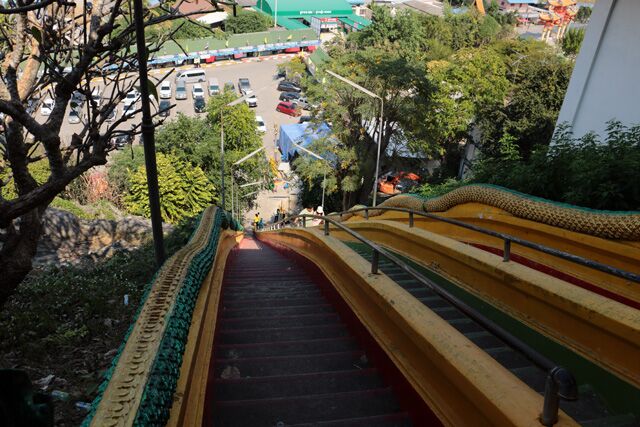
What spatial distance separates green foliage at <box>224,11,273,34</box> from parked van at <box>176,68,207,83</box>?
12439mm

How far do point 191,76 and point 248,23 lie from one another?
51.2 ft

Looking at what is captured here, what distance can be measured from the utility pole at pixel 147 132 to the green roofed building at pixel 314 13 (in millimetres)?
58803

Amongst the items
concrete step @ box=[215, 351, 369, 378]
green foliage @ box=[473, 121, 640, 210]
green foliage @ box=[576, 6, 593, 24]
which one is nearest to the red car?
green foliage @ box=[473, 121, 640, 210]

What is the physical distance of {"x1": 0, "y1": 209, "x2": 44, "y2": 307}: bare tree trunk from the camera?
18.6 feet

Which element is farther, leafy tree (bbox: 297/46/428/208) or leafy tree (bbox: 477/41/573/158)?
leafy tree (bbox: 297/46/428/208)

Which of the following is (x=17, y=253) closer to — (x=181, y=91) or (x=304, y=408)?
(x=304, y=408)

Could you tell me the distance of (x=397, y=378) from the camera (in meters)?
3.37

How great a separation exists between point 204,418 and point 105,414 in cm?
98

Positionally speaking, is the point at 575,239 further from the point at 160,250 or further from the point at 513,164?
the point at 160,250

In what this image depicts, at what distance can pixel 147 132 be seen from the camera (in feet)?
16.9

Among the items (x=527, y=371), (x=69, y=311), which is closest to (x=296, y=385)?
(x=527, y=371)

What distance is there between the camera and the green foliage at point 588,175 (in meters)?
6.00

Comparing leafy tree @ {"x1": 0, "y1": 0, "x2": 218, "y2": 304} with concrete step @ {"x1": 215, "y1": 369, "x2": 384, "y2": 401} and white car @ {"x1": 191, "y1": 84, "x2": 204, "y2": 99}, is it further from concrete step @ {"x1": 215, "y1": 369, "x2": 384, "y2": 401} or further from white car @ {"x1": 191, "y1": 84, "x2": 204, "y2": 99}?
white car @ {"x1": 191, "y1": 84, "x2": 204, "y2": 99}

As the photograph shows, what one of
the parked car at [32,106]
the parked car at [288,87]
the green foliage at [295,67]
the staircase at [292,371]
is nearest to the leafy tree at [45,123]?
the parked car at [32,106]
